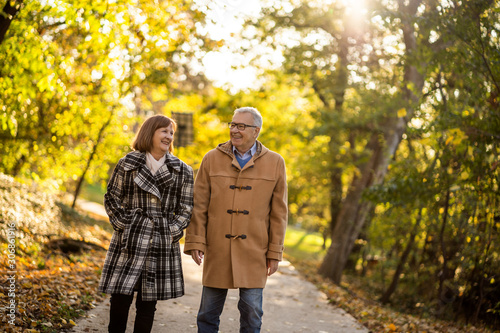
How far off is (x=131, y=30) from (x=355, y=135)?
1030 centimetres

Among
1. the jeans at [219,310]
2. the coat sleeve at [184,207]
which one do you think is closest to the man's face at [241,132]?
the coat sleeve at [184,207]

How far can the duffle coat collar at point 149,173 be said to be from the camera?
4281 mm

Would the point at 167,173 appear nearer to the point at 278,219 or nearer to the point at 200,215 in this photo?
the point at 200,215

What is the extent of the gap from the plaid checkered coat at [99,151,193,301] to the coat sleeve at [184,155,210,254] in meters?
0.07

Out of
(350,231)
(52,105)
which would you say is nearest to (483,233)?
(350,231)

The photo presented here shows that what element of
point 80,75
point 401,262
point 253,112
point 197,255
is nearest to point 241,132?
point 253,112

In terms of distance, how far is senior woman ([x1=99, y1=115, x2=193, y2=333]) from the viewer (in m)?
4.22

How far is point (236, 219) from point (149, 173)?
79 centimetres

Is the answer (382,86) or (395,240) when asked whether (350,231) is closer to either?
(395,240)

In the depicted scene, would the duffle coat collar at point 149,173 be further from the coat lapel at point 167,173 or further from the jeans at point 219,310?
the jeans at point 219,310

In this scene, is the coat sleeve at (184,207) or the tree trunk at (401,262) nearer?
the coat sleeve at (184,207)

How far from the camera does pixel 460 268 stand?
11.2m

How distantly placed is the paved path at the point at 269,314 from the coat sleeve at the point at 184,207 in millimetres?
1650

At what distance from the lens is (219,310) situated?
14.5 ft
